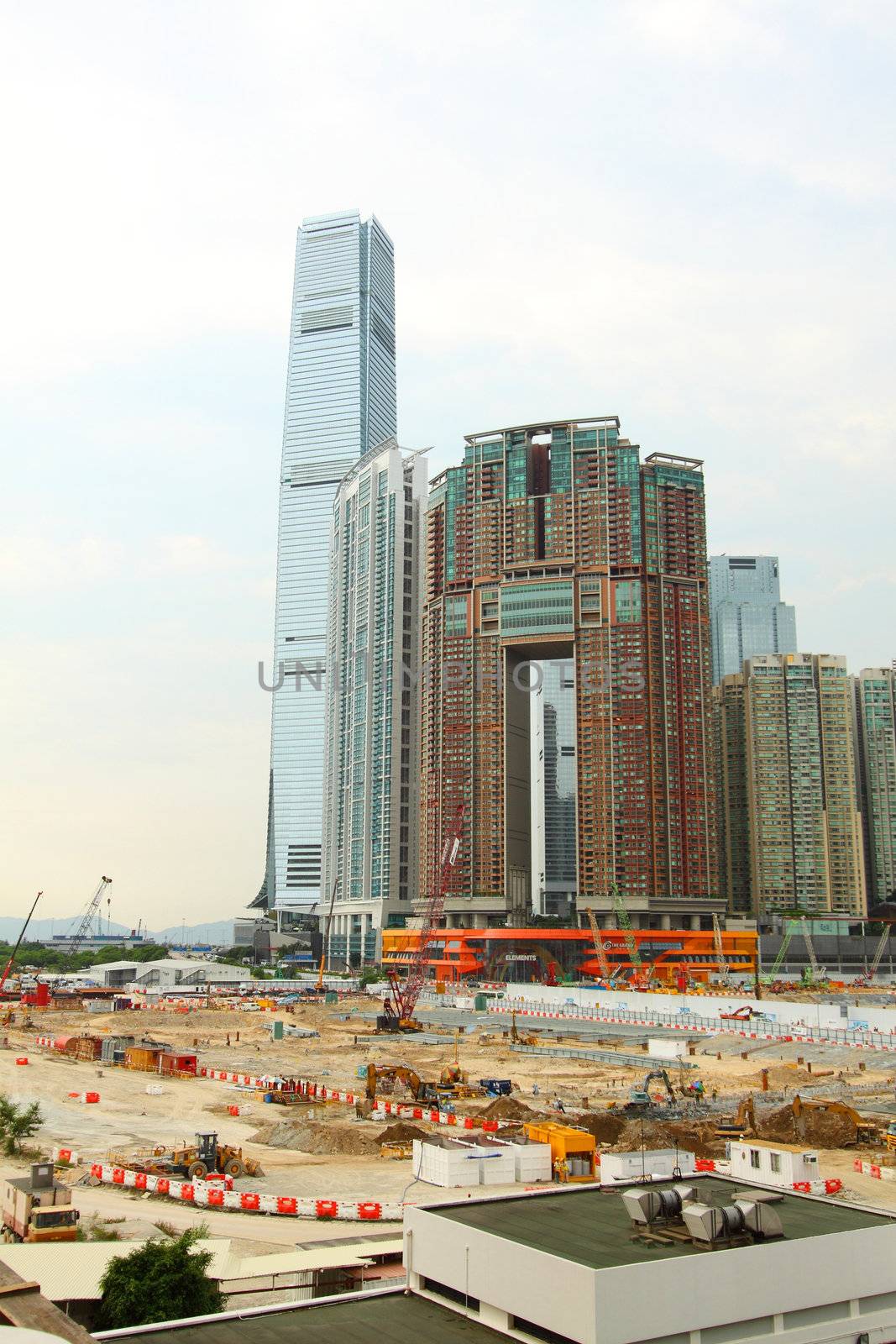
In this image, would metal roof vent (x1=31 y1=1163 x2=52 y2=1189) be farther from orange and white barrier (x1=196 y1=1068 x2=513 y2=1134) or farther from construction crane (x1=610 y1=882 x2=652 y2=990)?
construction crane (x1=610 y1=882 x2=652 y2=990)

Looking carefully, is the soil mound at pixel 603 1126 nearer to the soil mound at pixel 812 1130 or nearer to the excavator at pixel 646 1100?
the excavator at pixel 646 1100

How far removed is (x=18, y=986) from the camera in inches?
7785

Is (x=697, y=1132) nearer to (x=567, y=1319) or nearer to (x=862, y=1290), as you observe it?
(x=862, y=1290)

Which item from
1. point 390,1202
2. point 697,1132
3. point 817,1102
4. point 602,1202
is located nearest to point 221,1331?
point 602,1202

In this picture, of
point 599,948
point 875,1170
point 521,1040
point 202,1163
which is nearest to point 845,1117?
point 875,1170

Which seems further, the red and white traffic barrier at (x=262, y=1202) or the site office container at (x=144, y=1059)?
the site office container at (x=144, y=1059)

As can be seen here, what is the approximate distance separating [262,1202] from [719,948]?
16100cm

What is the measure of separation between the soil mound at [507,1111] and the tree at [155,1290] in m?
38.9

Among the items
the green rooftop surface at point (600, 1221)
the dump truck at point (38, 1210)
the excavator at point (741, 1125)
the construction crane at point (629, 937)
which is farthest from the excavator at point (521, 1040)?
the green rooftop surface at point (600, 1221)

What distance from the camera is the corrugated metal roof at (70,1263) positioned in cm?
2808

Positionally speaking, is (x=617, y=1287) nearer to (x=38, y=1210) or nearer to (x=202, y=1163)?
(x=38, y=1210)

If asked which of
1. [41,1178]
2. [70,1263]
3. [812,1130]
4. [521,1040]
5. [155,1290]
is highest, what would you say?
[155,1290]

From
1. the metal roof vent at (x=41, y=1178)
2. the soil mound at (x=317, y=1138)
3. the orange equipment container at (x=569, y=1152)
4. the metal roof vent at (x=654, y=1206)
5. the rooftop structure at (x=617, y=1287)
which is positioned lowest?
the soil mound at (x=317, y=1138)

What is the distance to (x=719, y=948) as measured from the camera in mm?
192875
